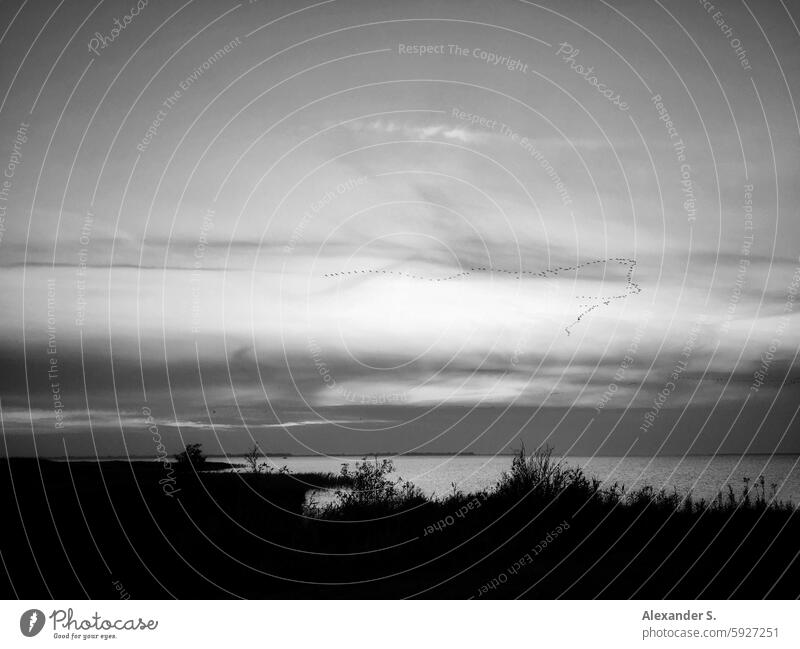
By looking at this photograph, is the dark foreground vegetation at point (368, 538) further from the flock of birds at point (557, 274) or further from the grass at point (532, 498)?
the flock of birds at point (557, 274)

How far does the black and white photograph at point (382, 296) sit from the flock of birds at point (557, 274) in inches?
1.5

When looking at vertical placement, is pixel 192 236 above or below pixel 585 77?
below

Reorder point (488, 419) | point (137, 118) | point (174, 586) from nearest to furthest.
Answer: point (174, 586) → point (137, 118) → point (488, 419)

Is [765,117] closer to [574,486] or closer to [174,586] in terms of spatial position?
[574,486]

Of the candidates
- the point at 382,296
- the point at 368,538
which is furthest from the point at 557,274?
the point at 368,538

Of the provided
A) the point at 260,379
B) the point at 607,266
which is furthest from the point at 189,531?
the point at 607,266

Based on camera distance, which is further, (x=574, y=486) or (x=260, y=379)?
(x=260, y=379)

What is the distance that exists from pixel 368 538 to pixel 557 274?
4.72m

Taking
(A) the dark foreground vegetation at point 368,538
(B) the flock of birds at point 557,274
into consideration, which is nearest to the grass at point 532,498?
(A) the dark foreground vegetation at point 368,538

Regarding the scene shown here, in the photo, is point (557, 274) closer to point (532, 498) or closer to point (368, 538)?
point (532, 498)

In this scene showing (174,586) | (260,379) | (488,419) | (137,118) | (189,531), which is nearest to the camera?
(174,586)

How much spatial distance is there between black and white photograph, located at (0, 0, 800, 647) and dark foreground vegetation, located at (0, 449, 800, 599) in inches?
1.7

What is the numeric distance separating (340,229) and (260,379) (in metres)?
2.44

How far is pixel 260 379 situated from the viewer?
1208cm
